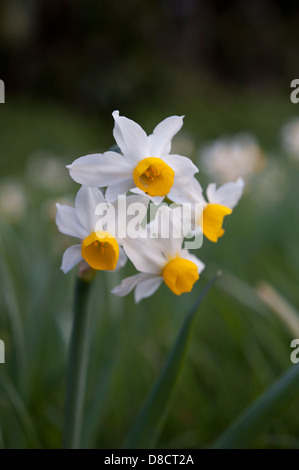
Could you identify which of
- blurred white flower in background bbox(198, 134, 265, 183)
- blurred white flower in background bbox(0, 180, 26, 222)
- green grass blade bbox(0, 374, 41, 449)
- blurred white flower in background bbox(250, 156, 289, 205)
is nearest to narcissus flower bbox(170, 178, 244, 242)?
green grass blade bbox(0, 374, 41, 449)

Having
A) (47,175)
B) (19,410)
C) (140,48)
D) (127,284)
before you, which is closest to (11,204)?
(47,175)

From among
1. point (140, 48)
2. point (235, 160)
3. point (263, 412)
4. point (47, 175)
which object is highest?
point (140, 48)

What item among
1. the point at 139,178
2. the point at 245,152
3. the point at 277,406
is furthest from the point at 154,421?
the point at 245,152

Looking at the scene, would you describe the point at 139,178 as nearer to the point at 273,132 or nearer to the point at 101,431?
the point at 101,431

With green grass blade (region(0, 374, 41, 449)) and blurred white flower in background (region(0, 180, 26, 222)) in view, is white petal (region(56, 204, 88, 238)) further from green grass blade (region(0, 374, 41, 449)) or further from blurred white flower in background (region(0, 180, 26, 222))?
blurred white flower in background (region(0, 180, 26, 222))

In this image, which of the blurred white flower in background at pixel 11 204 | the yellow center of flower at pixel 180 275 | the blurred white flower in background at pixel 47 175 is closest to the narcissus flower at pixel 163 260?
the yellow center of flower at pixel 180 275

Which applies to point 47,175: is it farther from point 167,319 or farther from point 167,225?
point 167,225

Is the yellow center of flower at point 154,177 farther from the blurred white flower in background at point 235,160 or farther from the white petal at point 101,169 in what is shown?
the blurred white flower in background at point 235,160
